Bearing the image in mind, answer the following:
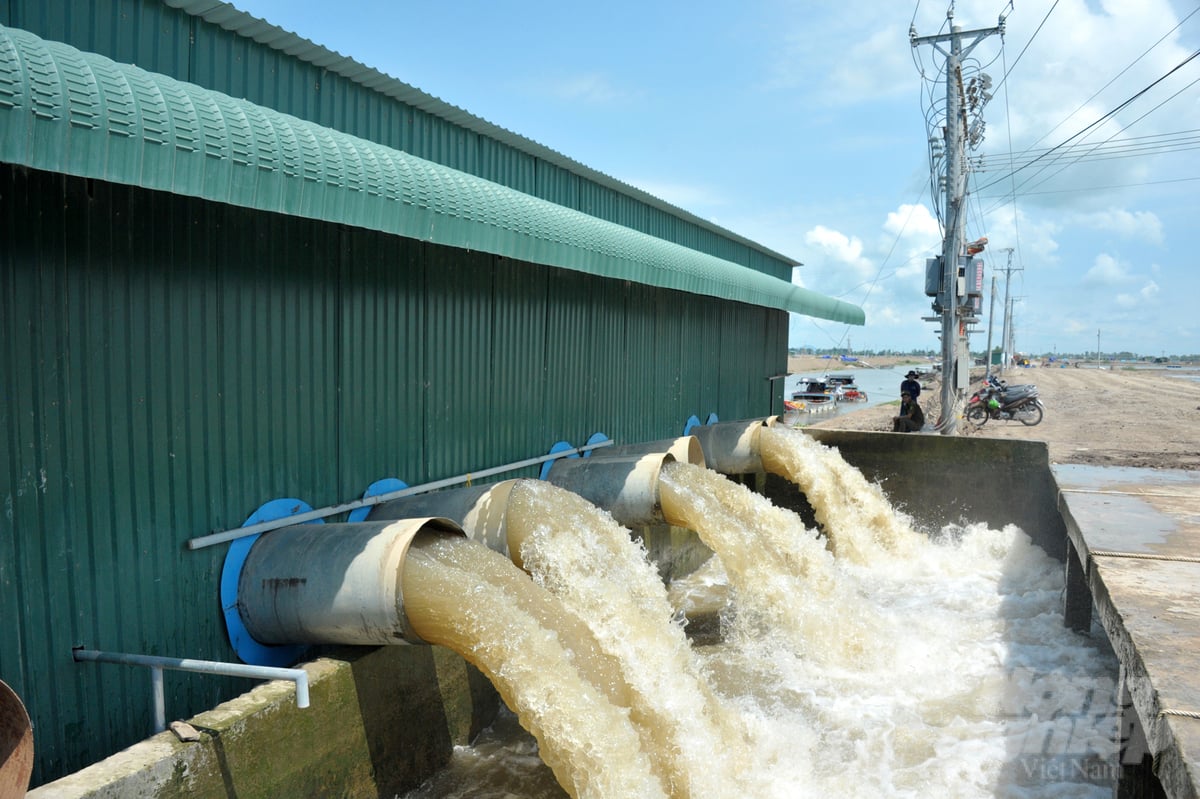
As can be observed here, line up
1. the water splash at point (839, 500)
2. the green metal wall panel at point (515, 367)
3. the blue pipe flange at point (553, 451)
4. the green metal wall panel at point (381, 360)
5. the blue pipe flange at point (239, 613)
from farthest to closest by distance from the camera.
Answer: the water splash at point (839, 500), the blue pipe flange at point (553, 451), the green metal wall panel at point (515, 367), the green metal wall panel at point (381, 360), the blue pipe flange at point (239, 613)

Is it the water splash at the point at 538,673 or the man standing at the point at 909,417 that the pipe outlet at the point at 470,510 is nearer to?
the water splash at the point at 538,673

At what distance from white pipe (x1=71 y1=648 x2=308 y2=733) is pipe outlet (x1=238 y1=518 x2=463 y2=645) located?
0.57m

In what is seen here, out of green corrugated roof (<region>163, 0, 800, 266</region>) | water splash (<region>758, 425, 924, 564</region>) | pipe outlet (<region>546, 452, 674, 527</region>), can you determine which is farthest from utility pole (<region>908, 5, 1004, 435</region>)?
pipe outlet (<region>546, 452, 674, 527</region>)

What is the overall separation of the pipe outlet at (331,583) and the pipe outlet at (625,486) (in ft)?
9.02

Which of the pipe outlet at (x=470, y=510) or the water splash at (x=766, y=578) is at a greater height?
the pipe outlet at (x=470, y=510)

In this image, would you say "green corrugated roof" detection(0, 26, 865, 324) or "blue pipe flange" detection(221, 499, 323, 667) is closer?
"green corrugated roof" detection(0, 26, 865, 324)

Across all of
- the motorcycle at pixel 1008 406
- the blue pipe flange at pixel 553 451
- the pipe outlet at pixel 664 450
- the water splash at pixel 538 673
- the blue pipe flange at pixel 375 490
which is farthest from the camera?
the motorcycle at pixel 1008 406

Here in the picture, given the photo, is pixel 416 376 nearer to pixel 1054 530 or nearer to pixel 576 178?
pixel 576 178

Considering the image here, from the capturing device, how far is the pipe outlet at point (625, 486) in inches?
311

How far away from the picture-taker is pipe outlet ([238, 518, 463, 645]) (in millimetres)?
4816

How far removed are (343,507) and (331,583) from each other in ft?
4.11

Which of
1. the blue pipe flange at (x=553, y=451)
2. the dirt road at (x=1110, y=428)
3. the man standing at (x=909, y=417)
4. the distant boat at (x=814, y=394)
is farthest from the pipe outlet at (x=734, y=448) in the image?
the distant boat at (x=814, y=394)

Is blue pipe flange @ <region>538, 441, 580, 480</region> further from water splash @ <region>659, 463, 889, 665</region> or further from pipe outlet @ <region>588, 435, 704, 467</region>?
water splash @ <region>659, 463, 889, 665</region>

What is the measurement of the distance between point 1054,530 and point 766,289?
5613 mm
